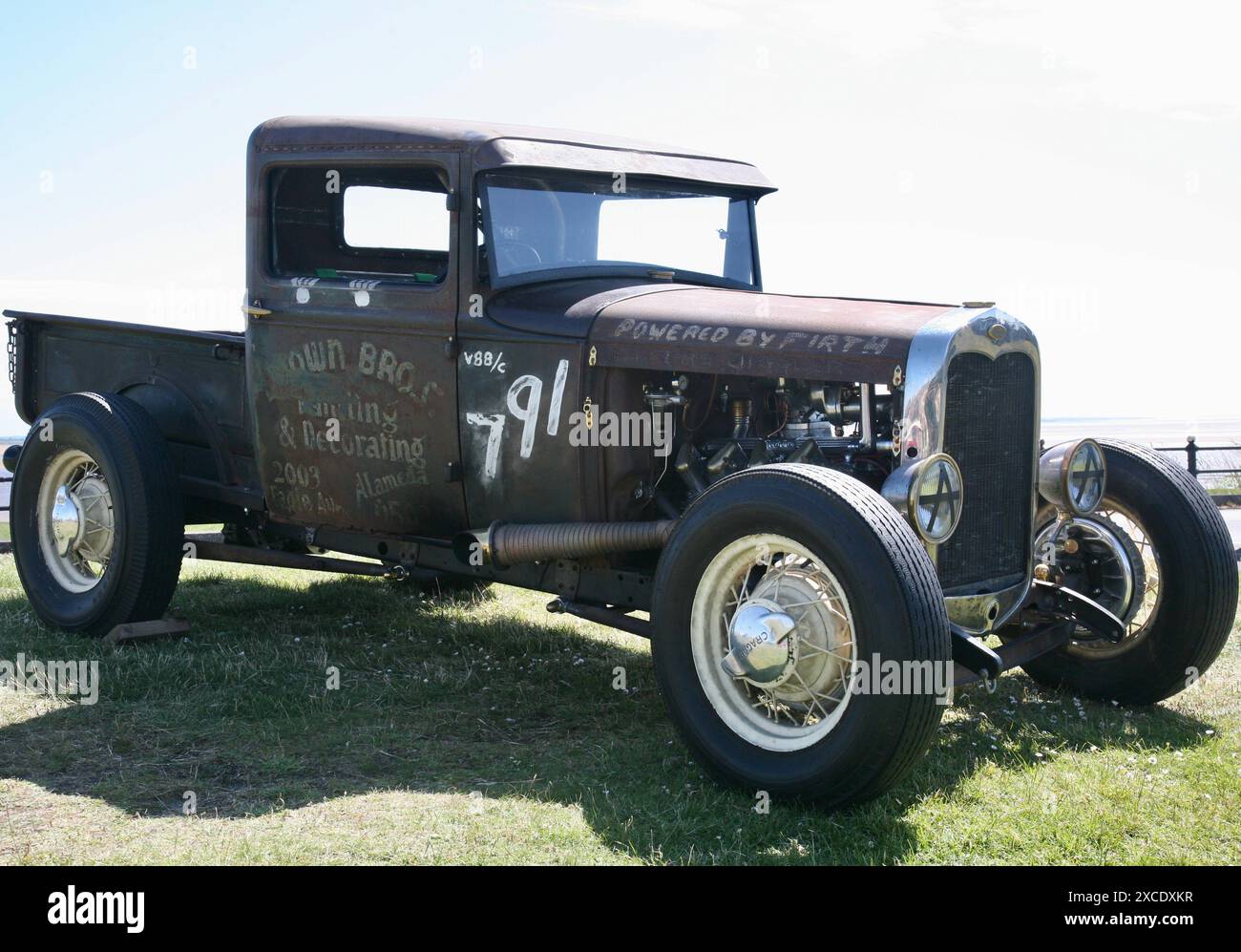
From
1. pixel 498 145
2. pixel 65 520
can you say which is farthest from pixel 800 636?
pixel 65 520

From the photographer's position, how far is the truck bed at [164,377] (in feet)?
20.8

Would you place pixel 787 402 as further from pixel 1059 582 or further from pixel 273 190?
pixel 273 190

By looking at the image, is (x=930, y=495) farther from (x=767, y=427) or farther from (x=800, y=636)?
(x=767, y=427)

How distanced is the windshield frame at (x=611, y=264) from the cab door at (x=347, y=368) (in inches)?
5.1

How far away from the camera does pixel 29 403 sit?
7.04 m

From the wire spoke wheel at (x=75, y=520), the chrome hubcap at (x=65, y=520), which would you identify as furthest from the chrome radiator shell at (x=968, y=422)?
the chrome hubcap at (x=65, y=520)

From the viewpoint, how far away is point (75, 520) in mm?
6367

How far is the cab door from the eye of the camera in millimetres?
5371

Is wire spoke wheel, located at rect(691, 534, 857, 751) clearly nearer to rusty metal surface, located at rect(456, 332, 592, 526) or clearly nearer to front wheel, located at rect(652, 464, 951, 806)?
front wheel, located at rect(652, 464, 951, 806)

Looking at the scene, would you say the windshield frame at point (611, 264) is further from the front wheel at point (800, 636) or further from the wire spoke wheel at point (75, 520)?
the wire spoke wheel at point (75, 520)

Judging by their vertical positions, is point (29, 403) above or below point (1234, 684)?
above

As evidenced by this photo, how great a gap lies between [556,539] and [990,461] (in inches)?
66.0
